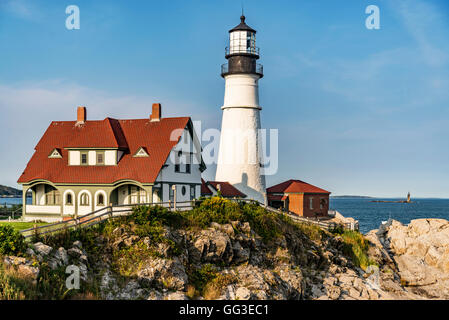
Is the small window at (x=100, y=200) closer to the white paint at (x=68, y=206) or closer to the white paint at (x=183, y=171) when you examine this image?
the white paint at (x=68, y=206)

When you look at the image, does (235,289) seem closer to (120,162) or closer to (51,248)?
(51,248)

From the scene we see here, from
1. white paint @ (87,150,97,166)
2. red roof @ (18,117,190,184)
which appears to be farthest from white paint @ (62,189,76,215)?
white paint @ (87,150,97,166)

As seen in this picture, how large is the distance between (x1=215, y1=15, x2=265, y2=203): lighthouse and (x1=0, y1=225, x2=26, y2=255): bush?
24.1 metres

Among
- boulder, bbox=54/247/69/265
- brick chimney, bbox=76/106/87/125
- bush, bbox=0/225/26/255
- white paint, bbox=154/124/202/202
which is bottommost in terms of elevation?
boulder, bbox=54/247/69/265

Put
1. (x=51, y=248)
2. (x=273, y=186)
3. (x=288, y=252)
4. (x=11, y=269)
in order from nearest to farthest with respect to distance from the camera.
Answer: (x=11, y=269)
(x=51, y=248)
(x=288, y=252)
(x=273, y=186)

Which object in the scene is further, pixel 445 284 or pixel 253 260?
pixel 445 284

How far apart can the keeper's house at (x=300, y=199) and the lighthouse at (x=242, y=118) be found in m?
3.59

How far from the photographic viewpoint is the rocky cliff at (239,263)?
53.9 ft

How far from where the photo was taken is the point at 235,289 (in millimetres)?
18906

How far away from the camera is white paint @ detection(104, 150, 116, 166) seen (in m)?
28.8

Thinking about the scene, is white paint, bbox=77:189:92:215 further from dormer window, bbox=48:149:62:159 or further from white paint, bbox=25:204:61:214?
dormer window, bbox=48:149:62:159

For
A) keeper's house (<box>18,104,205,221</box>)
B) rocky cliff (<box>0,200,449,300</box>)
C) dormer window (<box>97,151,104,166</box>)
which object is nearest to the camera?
rocky cliff (<box>0,200,449,300</box>)
